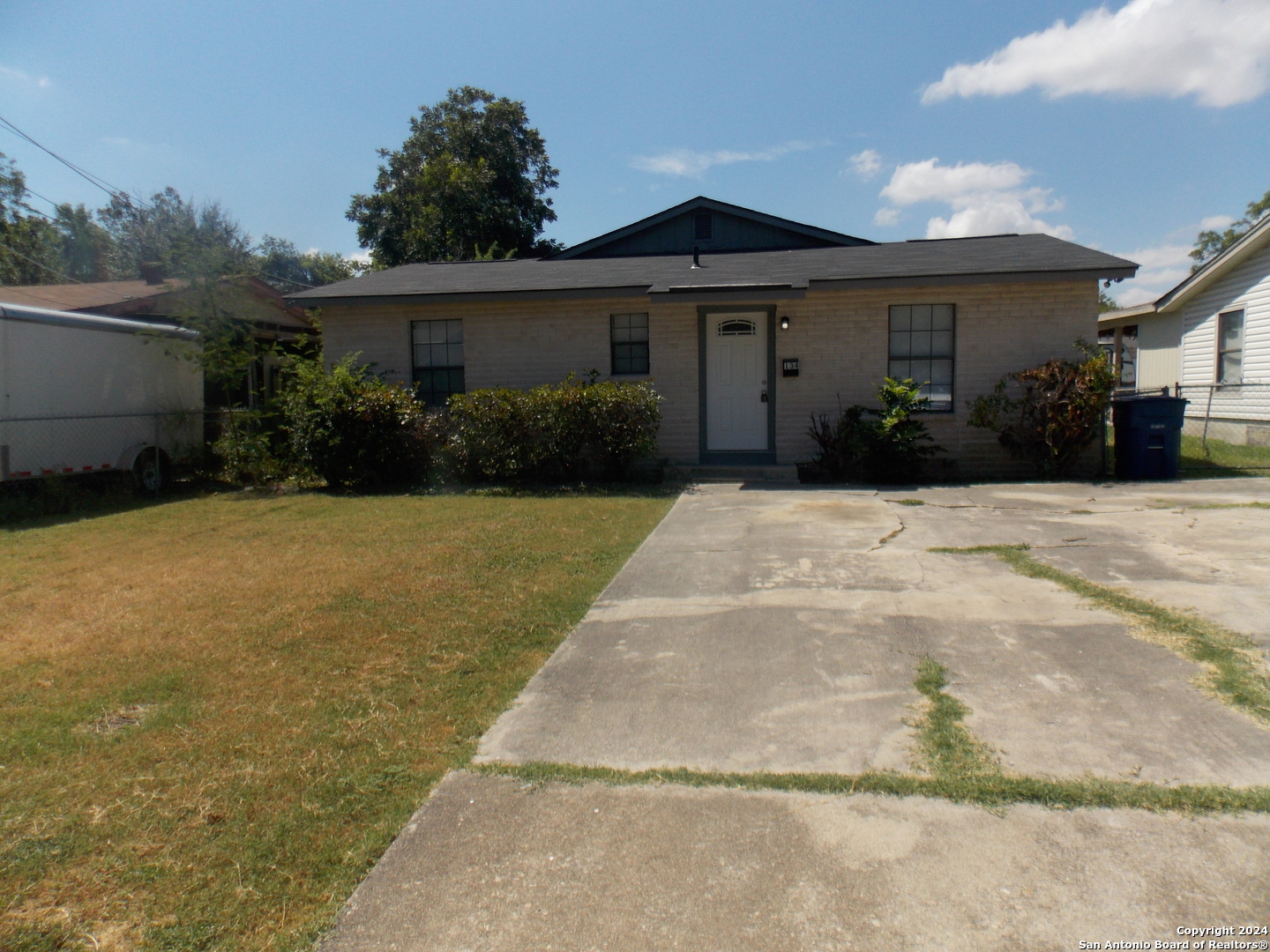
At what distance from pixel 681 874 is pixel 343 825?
1260 mm

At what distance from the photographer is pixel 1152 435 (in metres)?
11.5

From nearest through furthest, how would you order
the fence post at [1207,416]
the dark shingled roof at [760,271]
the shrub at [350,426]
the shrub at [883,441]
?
the shrub at [883,441] < the dark shingled roof at [760,271] < the shrub at [350,426] < the fence post at [1207,416]

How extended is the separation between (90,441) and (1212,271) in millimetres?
20027

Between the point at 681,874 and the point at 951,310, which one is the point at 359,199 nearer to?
the point at 951,310

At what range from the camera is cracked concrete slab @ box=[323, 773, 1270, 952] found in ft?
8.09

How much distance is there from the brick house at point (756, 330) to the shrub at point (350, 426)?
1613 mm

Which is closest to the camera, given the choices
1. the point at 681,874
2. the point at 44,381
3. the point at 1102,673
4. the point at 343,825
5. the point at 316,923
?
the point at 316,923

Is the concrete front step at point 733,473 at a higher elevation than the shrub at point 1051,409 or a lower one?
lower

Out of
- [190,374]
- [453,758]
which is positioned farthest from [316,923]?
[190,374]

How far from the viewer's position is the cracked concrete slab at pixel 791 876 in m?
2.46

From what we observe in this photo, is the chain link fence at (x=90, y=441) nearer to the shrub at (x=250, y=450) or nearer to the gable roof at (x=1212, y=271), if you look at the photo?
the shrub at (x=250, y=450)

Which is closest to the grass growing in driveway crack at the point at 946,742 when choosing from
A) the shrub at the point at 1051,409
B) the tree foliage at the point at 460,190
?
the shrub at the point at 1051,409

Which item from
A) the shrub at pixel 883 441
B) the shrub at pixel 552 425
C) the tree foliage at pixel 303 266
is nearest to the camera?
the shrub at pixel 883 441

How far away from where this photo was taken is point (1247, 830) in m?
2.88
